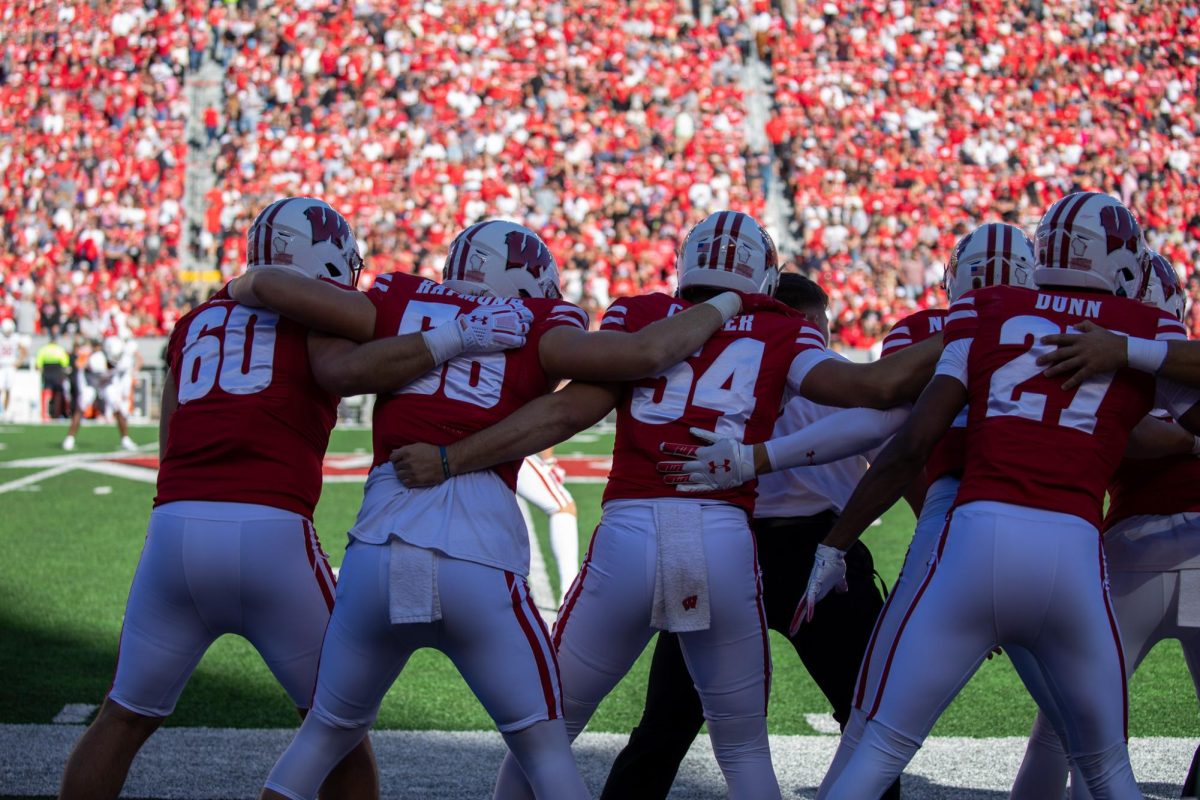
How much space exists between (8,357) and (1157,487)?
2169 centimetres

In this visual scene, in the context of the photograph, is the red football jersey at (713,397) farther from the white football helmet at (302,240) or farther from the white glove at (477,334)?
the white football helmet at (302,240)

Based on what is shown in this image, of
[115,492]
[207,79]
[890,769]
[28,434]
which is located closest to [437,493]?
[890,769]

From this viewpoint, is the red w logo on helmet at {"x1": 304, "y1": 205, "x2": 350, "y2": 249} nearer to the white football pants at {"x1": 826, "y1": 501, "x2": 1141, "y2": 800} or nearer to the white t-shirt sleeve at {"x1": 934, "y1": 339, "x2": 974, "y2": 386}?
the white t-shirt sleeve at {"x1": 934, "y1": 339, "x2": 974, "y2": 386}

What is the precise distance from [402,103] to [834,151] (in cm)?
831

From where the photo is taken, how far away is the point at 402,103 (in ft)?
87.0

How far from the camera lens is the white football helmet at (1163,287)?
379 cm

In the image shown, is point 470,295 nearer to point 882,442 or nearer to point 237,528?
point 237,528

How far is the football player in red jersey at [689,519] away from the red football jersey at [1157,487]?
2.97ft

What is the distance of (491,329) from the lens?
3086 millimetres

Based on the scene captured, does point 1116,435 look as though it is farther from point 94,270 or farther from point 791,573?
point 94,270

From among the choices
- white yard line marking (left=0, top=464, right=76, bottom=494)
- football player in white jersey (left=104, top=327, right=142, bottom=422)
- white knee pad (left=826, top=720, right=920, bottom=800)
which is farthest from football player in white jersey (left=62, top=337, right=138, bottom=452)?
white knee pad (left=826, top=720, right=920, bottom=800)

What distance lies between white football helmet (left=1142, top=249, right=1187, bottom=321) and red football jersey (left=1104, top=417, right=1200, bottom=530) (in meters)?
0.40

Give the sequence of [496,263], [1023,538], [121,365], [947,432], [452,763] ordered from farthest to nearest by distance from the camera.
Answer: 1. [121,365]
2. [452,763]
3. [947,432]
4. [496,263]
5. [1023,538]

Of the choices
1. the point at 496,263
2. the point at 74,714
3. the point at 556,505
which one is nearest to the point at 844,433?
the point at 496,263
